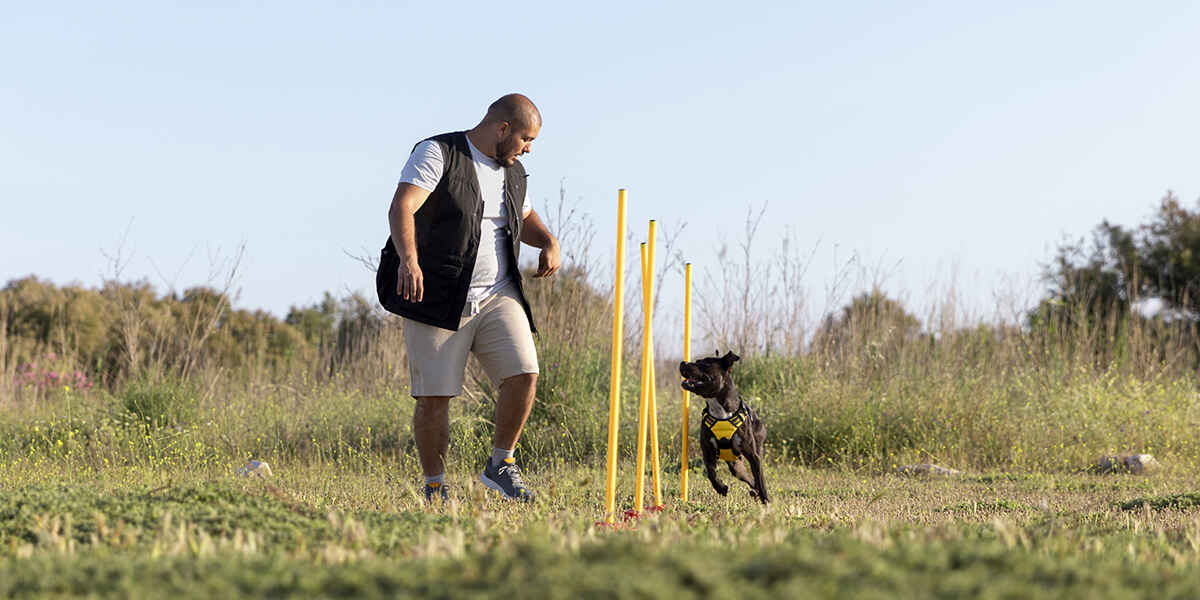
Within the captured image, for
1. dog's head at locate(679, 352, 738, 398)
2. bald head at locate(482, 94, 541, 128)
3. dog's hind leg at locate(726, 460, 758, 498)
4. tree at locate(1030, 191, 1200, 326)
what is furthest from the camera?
tree at locate(1030, 191, 1200, 326)

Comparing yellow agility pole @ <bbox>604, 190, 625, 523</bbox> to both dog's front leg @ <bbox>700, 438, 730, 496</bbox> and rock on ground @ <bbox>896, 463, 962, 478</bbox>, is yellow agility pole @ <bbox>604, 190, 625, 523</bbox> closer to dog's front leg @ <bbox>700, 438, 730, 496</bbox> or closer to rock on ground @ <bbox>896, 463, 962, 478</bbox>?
dog's front leg @ <bbox>700, 438, 730, 496</bbox>

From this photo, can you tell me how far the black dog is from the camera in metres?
6.05

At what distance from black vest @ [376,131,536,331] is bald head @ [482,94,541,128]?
306 millimetres

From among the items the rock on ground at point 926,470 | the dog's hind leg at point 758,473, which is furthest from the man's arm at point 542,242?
the rock on ground at point 926,470

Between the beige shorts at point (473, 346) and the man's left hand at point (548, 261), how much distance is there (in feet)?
0.63

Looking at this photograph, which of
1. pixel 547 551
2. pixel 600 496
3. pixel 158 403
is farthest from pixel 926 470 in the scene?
pixel 547 551

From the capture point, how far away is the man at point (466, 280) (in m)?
5.63

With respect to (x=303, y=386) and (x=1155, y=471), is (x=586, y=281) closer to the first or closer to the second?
(x=303, y=386)

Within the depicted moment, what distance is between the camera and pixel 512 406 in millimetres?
5855

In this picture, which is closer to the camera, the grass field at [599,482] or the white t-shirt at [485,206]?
the grass field at [599,482]

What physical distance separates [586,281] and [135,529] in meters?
5.91

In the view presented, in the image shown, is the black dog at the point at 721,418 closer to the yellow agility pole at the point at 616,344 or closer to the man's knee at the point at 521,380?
the man's knee at the point at 521,380

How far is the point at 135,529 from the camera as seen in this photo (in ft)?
11.9

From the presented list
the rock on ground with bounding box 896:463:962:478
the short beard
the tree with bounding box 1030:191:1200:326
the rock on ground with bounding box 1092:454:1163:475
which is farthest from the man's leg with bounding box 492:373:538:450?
the tree with bounding box 1030:191:1200:326
